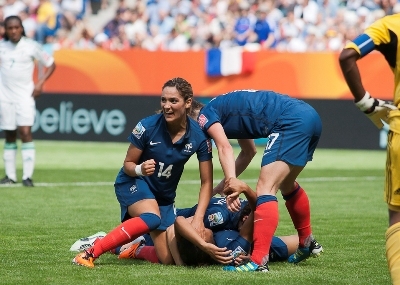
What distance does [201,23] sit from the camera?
23.8 m

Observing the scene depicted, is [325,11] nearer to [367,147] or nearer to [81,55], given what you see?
[367,147]

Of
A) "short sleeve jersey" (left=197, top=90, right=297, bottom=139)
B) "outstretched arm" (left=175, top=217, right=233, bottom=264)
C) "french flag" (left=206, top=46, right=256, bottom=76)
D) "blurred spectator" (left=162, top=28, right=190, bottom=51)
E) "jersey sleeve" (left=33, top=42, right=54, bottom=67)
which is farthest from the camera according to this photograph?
"blurred spectator" (left=162, top=28, right=190, bottom=51)

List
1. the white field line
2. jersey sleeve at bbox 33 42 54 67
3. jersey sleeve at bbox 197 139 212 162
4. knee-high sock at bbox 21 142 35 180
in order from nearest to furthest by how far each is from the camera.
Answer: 1. jersey sleeve at bbox 197 139 212 162
2. knee-high sock at bbox 21 142 35 180
3. the white field line
4. jersey sleeve at bbox 33 42 54 67

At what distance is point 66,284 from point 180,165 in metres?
1.68

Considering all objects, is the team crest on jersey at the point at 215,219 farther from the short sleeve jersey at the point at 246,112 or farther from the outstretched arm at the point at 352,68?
the outstretched arm at the point at 352,68

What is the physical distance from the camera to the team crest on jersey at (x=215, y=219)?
7.57 meters

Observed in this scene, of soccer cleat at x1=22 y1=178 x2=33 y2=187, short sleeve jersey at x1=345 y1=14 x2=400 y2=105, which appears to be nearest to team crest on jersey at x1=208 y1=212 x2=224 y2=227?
short sleeve jersey at x1=345 y1=14 x2=400 y2=105

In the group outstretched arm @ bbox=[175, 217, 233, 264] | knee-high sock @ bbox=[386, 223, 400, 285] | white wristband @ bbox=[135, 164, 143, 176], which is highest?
white wristband @ bbox=[135, 164, 143, 176]

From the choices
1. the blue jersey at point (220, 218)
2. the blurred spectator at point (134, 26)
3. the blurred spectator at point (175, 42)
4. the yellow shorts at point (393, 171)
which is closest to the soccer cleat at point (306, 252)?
the blue jersey at point (220, 218)

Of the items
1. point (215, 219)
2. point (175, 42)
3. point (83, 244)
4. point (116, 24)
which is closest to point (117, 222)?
point (83, 244)

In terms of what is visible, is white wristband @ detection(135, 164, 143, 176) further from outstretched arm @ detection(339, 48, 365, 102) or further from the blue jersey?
outstretched arm @ detection(339, 48, 365, 102)

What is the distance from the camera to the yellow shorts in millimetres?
5488

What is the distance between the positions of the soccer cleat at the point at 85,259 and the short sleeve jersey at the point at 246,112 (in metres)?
1.40

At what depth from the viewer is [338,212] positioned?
11.1 meters
